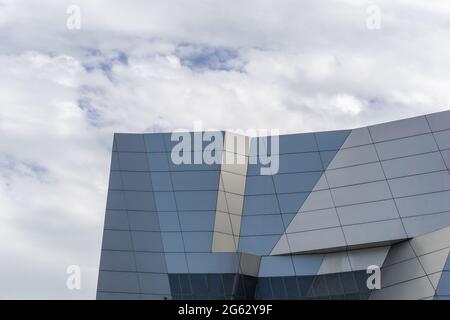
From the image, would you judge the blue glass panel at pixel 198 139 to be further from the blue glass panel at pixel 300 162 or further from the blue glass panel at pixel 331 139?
the blue glass panel at pixel 331 139

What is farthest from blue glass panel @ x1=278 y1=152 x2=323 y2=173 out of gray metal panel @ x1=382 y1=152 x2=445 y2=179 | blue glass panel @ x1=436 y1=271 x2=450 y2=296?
blue glass panel @ x1=436 y1=271 x2=450 y2=296

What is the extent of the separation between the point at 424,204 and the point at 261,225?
1065cm

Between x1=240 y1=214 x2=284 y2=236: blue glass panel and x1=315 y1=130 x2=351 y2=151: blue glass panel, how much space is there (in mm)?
5745

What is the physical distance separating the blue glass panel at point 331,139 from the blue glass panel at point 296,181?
6.64 feet

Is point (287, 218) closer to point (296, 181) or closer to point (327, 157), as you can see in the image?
point (296, 181)

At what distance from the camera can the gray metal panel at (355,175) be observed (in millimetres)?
48219

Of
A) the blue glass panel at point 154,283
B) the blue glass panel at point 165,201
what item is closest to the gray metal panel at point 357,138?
the blue glass panel at point 165,201

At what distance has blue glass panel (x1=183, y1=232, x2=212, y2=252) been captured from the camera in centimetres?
4916

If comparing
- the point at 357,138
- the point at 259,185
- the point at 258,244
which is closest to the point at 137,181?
the point at 259,185

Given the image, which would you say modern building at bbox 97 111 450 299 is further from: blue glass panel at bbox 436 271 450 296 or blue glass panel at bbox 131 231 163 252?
blue glass panel at bbox 436 271 450 296

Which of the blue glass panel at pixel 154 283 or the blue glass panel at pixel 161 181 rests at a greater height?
the blue glass panel at pixel 161 181

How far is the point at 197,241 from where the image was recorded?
4941 cm

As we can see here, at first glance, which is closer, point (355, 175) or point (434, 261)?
point (434, 261)
